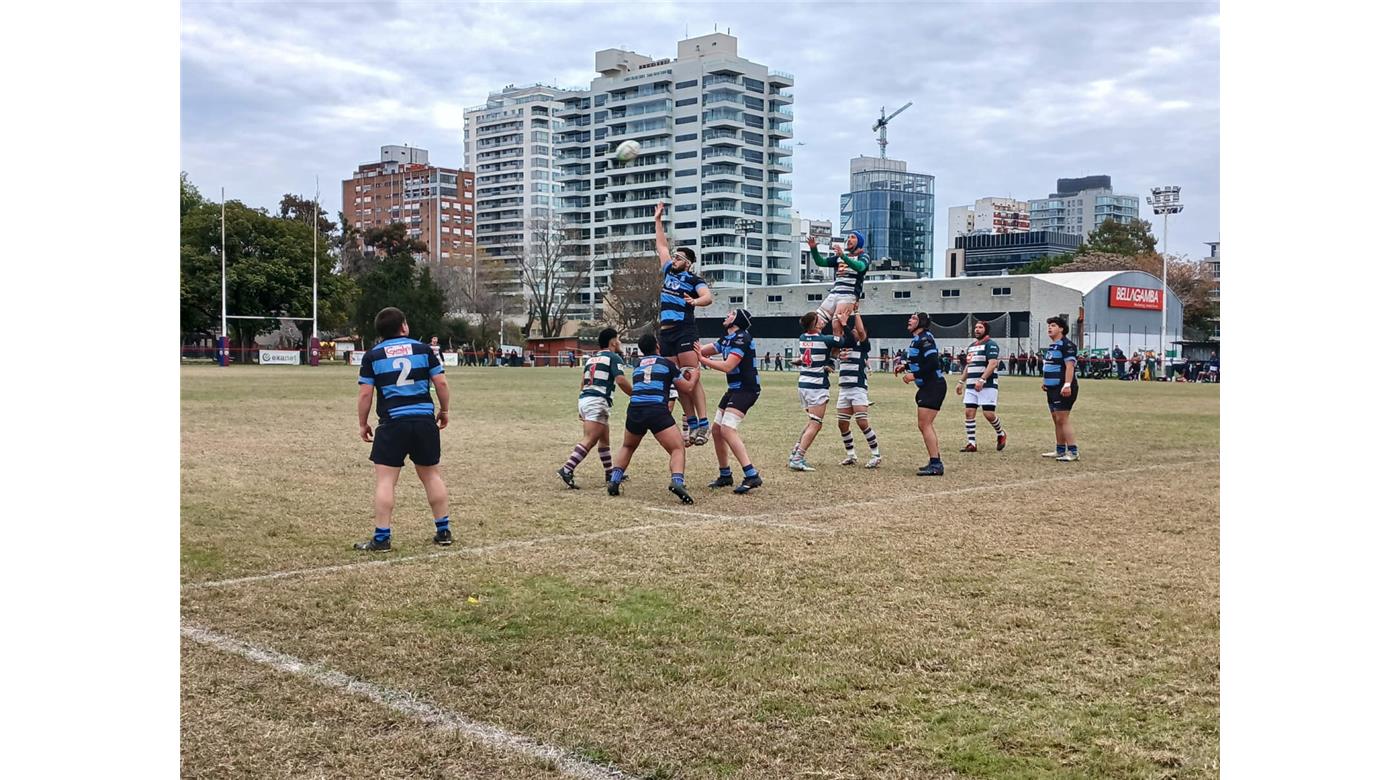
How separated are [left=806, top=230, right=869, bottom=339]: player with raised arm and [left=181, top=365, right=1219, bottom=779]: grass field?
7.38 ft

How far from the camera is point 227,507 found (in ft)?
31.9

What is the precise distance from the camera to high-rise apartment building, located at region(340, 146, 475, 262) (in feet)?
538

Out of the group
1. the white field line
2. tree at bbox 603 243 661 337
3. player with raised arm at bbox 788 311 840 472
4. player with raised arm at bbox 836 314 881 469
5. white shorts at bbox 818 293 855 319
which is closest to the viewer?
the white field line

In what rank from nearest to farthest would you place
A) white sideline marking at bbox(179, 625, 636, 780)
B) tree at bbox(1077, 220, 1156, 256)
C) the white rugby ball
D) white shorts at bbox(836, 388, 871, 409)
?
1. white sideline marking at bbox(179, 625, 636, 780)
2. white shorts at bbox(836, 388, 871, 409)
3. the white rugby ball
4. tree at bbox(1077, 220, 1156, 256)

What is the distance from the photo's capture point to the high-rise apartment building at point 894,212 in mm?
143625

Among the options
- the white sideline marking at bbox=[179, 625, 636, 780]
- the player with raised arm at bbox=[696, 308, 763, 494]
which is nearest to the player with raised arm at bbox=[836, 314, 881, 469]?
the player with raised arm at bbox=[696, 308, 763, 494]

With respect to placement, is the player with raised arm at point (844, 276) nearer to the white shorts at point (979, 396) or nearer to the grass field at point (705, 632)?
the grass field at point (705, 632)

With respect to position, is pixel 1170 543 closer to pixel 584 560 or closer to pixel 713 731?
pixel 584 560

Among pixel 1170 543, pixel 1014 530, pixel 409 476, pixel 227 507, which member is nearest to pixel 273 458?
pixel 409 476

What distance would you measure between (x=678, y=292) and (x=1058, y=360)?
5.79 meters

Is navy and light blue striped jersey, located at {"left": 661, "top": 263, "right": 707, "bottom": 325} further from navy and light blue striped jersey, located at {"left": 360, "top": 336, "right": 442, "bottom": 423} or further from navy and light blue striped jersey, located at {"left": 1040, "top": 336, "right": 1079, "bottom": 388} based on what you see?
navy and light blue striped jersey, located at {"left": 1040, "top": 336, "right": 1079, "bottom": 388}

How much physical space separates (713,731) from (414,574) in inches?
130

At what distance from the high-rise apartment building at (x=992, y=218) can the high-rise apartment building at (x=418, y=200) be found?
2819 inches

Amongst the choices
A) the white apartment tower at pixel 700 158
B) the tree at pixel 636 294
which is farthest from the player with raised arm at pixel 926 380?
the white apartment tower at pixel 700 158
